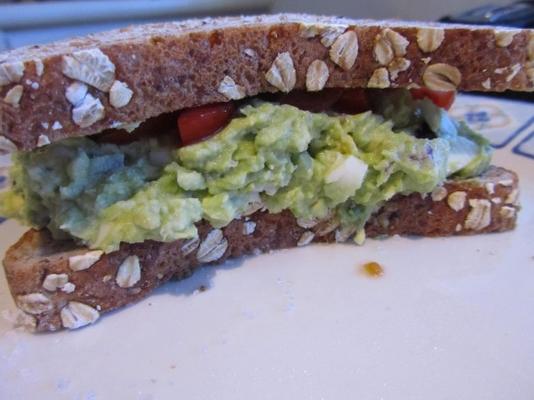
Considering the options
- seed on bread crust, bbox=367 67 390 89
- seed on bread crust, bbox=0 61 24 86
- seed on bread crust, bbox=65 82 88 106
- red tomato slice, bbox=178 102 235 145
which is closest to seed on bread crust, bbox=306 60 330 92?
seed on bread crust, bbox=367 67 390 89

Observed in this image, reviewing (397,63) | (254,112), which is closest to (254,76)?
(254,112)

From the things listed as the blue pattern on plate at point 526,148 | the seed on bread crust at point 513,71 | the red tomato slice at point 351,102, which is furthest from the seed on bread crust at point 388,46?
the blue pattern on plate at point 526,148

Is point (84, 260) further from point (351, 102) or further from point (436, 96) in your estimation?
point (436, 96)

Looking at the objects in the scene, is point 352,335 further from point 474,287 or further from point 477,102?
point 477,102

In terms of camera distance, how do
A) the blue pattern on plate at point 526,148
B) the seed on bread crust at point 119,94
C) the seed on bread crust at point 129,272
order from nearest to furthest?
the seed on bread crust at point 119,94
the seed on bread crust at point 129,272
the blue pattern on plate at point 526,148

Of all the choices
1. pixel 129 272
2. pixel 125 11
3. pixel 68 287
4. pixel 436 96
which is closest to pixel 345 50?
pixel 436 96

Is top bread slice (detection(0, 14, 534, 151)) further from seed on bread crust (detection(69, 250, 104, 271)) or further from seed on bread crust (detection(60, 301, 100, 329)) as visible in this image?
seed on bread crust (detection(60, 301, 100, 329))

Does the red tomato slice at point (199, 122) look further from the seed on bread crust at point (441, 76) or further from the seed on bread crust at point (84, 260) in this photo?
the seed on bread crust at point (441, 76)
